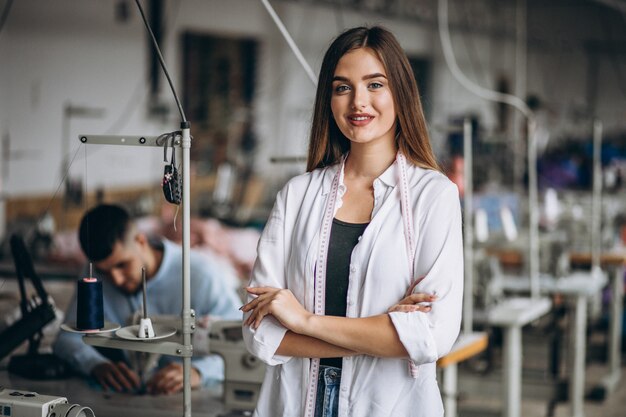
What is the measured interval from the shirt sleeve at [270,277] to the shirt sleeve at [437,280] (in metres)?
0.22

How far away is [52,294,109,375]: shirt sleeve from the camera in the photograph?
2.46 meters

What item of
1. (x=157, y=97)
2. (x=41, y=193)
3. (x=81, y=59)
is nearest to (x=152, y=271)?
(x=41, y=193)

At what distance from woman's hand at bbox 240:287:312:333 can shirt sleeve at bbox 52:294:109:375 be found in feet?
3.33

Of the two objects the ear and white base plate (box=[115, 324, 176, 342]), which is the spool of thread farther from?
the ear

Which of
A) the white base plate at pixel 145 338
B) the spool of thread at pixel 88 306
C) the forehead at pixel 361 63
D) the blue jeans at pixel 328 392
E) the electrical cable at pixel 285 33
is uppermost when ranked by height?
the electrical cable at pixel 285 33

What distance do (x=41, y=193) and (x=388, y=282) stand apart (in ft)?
15.6

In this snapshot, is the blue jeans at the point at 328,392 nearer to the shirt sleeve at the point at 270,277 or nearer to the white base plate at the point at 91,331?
the shirt sleeve at the point at 270,277

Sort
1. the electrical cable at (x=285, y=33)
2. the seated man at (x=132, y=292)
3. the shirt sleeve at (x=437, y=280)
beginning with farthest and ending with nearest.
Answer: the seated man at (x=132, y=292), the electrical cable at (x=285, y=33), the shirt sleeve at (x=437, y=280)

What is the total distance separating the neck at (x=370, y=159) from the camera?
1.62 meters

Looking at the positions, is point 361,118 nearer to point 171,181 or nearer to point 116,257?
point 171,181

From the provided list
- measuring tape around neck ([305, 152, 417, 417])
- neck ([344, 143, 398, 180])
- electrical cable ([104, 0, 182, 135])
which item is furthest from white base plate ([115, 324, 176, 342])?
electrical cable ([104, 0, 182, 135])

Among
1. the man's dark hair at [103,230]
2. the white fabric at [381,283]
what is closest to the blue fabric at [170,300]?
the man's dark hair at [103,230]

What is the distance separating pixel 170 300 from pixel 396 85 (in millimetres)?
1347

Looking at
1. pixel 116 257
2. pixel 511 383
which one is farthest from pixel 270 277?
pixel 511 383
